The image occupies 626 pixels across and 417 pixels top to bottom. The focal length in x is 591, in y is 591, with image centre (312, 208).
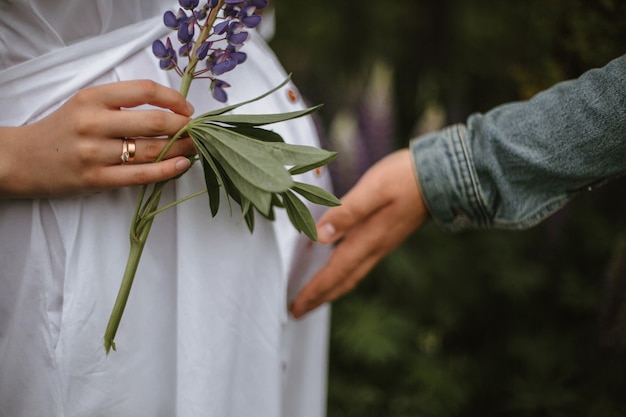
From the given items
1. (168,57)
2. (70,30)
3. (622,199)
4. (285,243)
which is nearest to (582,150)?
(285,243)

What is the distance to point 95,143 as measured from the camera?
76 cm

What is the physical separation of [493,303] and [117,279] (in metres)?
1.58

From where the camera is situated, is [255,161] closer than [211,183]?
Yes

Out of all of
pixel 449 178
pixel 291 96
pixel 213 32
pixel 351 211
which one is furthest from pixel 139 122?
pixel 449 178

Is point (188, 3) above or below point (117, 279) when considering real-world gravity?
above

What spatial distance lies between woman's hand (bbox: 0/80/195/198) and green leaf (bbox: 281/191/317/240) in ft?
0.48

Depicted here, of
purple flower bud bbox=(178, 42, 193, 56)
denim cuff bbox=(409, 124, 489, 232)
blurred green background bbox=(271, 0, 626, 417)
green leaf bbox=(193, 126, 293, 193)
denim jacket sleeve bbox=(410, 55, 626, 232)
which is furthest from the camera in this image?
blurred green background bbox=(271, 0, 626, 417)

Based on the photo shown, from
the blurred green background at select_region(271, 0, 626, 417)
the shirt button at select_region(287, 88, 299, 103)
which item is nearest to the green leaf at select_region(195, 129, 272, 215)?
the shirt button at select_region(287, 88, 299, 103)

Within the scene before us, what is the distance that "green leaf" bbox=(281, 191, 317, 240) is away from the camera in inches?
30.5

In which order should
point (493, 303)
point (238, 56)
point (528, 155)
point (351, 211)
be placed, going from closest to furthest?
point (238, 56) → point (528, 155) → point (351, 211) → point (493, 303)

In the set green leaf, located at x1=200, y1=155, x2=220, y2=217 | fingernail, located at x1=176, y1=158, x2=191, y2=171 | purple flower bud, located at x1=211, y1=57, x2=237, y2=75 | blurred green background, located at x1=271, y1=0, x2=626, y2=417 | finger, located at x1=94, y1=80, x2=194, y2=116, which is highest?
purple flower bud, located at x1=211, y1=57, x2=237, y2=75

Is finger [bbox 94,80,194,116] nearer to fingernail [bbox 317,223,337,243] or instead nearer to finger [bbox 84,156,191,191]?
finger [bbox 84,156,191,191]

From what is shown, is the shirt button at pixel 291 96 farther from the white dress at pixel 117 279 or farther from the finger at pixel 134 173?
the finger at pixel 134 173

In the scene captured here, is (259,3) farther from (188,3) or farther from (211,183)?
(211,183)
